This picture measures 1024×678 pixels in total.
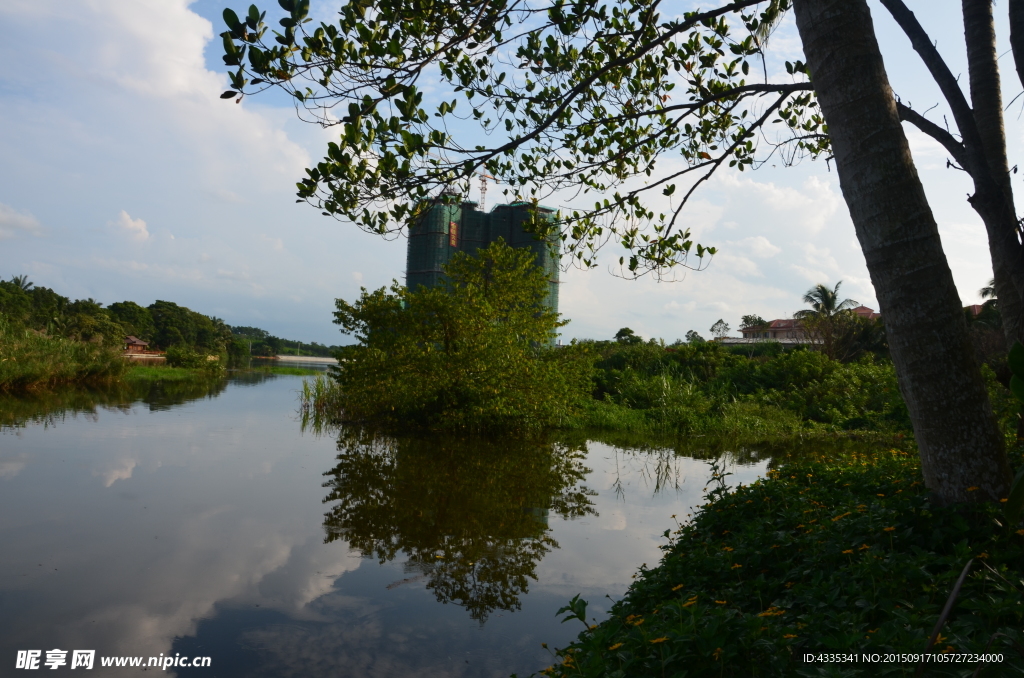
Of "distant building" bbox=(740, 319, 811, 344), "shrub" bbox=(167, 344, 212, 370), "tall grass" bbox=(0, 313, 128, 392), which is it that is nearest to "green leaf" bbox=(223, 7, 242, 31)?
"tall grass" bbox=(0, 313, 128, 392)

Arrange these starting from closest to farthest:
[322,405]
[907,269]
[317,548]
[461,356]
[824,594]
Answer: [824,594] → [907,269] → [317,548] → [461,356] → [322,405]

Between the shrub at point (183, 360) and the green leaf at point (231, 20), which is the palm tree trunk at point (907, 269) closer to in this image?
the green leaf at point (231, 20)

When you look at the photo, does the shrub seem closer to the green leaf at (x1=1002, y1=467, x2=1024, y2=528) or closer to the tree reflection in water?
the tree reflection in water

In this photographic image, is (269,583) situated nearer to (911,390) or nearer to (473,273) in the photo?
(911,390)

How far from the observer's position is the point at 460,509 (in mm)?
5805

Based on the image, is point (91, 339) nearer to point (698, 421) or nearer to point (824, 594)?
point (698, 421)

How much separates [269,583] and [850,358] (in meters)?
20.7

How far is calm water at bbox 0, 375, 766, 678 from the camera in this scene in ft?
10.3

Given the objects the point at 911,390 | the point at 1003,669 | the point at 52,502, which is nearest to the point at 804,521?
the point at 911,390

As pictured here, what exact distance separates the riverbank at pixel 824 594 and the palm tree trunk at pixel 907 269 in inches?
10.5

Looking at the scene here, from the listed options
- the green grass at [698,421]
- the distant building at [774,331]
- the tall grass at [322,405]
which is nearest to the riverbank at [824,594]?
the green grass at [698,421]

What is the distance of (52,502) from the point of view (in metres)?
5.43

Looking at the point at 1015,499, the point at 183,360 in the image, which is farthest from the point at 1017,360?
the point at 183,360

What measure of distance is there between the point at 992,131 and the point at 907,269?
2.31 metres
